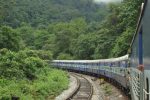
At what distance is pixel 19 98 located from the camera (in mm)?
16812

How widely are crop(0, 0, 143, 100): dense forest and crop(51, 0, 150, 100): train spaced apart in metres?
3.66

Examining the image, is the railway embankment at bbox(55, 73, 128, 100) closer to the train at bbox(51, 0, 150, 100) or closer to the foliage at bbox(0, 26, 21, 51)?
the train at bbox(51, 0, 150, 100)

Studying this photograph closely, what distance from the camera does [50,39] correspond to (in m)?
101

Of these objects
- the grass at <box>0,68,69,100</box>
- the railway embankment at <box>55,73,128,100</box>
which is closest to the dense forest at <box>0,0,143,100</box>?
the grass at <box>0,68,69,100</box>

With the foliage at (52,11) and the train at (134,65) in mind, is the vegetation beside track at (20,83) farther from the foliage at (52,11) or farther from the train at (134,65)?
the foliage at (52,11)

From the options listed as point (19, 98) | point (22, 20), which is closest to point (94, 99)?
point (19, 98)

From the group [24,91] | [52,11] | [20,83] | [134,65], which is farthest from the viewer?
[52,11]

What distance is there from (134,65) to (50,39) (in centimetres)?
9014

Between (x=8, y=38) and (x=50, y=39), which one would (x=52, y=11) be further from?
(x=8, y=38)

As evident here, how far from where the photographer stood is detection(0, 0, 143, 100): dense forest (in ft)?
72.9

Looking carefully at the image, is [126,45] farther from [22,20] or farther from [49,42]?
[22,20]

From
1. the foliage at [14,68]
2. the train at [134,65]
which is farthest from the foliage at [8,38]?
the foliage at [14,68]

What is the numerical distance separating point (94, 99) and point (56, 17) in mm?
134081

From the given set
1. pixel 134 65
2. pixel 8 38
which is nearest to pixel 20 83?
pixel 134 65
